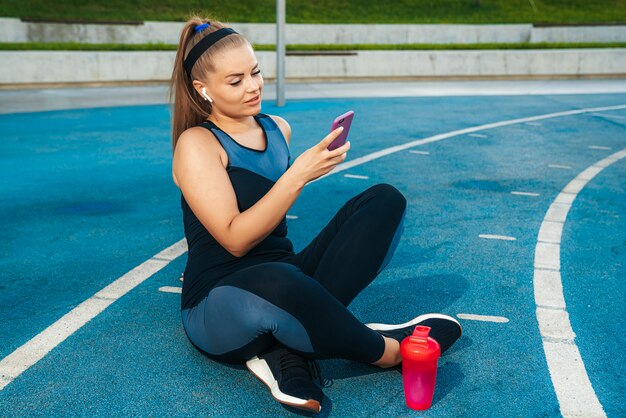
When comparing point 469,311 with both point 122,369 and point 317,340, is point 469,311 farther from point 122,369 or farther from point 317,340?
point 122,369

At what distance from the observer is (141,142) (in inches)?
428

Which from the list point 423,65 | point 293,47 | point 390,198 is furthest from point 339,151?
point 293,47

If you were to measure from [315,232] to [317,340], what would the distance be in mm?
3190

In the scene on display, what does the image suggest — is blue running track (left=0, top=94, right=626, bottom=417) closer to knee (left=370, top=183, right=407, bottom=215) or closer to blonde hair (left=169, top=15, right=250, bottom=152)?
knee (left=370, top=183, right=407, bottom=215)

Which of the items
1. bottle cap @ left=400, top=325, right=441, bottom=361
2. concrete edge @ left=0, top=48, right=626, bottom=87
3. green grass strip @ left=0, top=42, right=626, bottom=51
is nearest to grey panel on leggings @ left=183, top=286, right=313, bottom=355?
bottle cap @ left=400, top=325, right=441, bottom=361

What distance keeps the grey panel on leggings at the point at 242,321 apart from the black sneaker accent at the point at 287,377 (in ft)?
0.39

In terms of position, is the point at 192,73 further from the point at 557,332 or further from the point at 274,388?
the point at 557,332

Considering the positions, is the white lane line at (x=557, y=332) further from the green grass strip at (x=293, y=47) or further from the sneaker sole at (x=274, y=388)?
the green grass strip at (x=293, y=47)

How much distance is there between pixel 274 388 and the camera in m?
3.32

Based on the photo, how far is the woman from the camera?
129 inches

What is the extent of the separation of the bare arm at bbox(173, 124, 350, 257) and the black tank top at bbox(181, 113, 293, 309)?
90 mm

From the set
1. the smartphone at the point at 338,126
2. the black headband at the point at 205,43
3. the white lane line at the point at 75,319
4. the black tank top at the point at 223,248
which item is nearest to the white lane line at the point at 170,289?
the white lane line at the point at 75,319

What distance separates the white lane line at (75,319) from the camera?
389 centimetres

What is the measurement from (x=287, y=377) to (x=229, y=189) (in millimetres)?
911
